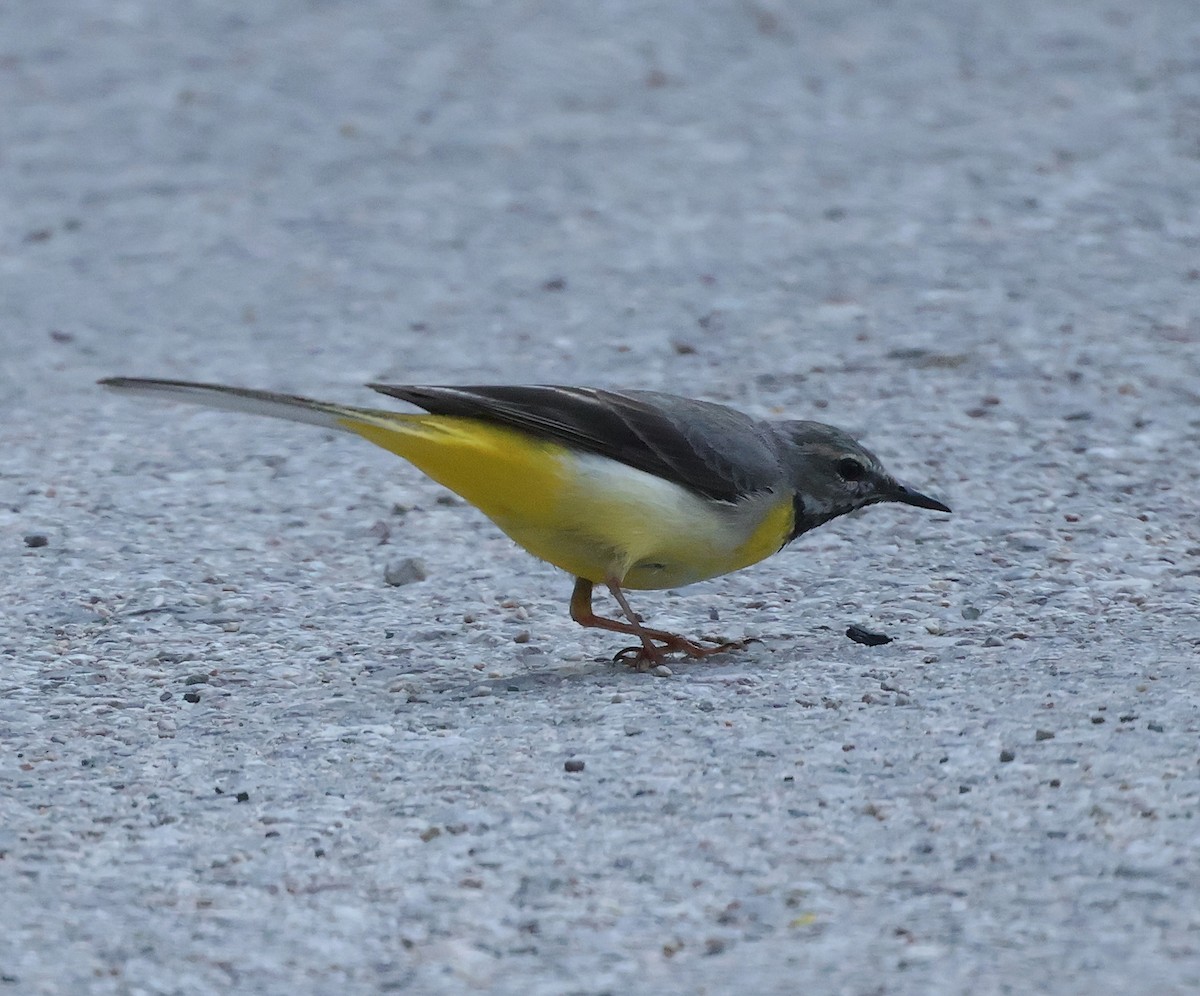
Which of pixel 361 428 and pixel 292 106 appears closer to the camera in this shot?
pixel 361 428

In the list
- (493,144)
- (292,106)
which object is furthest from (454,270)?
(292,106)

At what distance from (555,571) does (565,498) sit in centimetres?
137

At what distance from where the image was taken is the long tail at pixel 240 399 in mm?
5551

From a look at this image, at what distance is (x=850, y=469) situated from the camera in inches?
260

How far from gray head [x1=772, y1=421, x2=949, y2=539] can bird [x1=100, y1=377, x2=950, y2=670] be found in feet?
0.24

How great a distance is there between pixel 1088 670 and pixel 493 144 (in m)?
7.21

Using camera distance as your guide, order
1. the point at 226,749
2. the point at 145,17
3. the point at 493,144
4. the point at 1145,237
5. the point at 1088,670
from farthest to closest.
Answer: the point at 145,17 < the point at 493,144 < the point at 1145,237 < the point at 1088,670 < the point at 226,749

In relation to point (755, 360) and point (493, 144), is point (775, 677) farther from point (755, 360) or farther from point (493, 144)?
point (493, 144)

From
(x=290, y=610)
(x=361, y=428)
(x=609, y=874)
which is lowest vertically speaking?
(x=290, y=610)

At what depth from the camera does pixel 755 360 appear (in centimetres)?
926

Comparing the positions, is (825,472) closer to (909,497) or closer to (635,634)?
(909,497)

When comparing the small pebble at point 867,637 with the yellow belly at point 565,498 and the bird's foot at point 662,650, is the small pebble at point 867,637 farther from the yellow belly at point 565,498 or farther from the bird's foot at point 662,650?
the yellow belly at point 565,498

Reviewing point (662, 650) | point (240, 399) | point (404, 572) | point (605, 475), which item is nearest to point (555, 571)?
point (404, 572)

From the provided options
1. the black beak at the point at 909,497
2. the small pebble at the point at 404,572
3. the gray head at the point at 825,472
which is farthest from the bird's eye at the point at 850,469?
the small pebble at the point at 404,572
